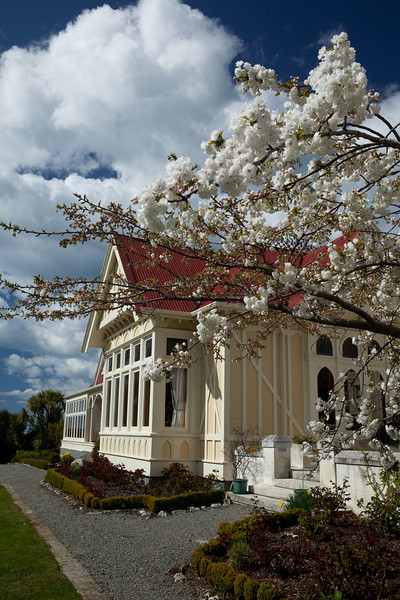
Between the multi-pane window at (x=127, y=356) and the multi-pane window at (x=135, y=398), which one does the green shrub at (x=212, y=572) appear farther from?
the multi-pane window at (x=127, y=356)

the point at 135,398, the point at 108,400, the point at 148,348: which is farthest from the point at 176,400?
the point at 108,400

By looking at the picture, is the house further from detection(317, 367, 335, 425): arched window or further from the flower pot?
the flower pot

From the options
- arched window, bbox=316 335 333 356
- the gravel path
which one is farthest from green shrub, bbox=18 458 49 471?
arched window, bbox=316 335 333 356

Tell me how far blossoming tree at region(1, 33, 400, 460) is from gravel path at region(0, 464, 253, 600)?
2.63 m

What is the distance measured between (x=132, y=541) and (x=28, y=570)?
225cm

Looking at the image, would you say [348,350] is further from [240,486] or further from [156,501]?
[156,501]

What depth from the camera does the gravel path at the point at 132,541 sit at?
5.99 m

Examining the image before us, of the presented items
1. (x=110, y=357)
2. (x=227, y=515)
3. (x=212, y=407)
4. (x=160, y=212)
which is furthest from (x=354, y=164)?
(x=110, y=357)

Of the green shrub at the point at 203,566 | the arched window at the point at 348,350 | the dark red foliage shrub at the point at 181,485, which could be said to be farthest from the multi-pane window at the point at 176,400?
the green shrub at the point at 203,566

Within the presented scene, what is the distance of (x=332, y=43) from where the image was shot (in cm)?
459

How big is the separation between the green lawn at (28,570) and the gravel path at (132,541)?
0.44 m

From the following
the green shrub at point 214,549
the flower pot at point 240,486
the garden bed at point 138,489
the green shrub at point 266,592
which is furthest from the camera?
the flower pot at point 240,486

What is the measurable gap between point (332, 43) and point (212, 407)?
1083 cm

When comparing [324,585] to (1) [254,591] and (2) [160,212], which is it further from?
(2) [160,212]
